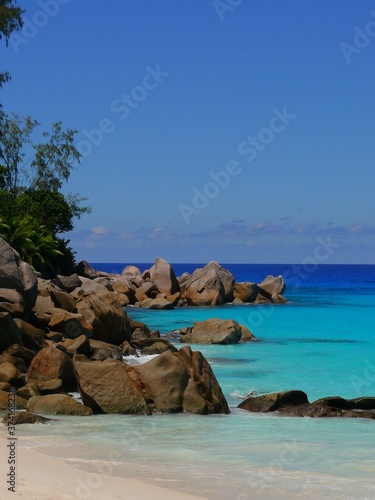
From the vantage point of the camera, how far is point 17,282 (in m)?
23.3

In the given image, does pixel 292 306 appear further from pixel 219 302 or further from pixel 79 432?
pixel 79 432

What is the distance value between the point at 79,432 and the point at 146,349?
12.2m

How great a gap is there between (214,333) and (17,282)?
10.3 metres

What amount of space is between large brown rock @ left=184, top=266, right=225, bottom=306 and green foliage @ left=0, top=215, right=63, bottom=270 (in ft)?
37.5

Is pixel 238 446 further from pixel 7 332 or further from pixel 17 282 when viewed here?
pixel 17 282

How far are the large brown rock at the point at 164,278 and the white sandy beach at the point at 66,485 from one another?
48122mm

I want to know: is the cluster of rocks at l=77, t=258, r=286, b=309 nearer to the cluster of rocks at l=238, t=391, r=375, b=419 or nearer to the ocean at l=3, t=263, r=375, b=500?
the ocean at l=3, t=263, r=375, b=500

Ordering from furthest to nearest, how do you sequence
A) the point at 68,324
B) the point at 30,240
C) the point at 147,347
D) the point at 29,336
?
the point at 30,240 → the point at 147,347 → the point at 68,324 → the point at 29,336

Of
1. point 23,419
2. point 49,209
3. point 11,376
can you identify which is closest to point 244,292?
point 49,209

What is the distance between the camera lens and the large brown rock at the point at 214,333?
3116 cm

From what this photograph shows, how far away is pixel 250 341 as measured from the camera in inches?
1318

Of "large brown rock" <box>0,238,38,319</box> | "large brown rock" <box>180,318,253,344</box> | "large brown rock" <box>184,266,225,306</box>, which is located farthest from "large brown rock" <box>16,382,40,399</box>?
"large brown rock" <box>184,266,225,306</box>

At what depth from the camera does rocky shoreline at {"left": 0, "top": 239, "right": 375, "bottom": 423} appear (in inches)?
624

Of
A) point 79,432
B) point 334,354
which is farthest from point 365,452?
point 334,354
